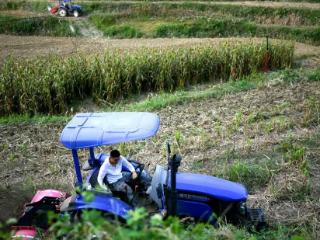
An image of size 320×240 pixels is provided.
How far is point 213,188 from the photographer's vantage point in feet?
18.5

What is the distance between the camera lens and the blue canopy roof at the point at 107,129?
197 inches

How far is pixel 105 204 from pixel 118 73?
23.5 ft

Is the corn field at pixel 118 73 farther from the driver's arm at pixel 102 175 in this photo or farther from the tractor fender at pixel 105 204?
the tractor fender at pixel 105 204

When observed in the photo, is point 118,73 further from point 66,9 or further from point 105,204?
point 66,9

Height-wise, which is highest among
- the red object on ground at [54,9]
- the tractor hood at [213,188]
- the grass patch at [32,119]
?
the tractor hood at [213,188]

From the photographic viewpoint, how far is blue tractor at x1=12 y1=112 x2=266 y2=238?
504 cm

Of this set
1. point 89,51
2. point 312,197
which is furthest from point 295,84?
point 89,51

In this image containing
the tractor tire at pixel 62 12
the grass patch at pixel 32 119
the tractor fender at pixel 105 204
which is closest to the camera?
the tractor fender at pixel 105 204

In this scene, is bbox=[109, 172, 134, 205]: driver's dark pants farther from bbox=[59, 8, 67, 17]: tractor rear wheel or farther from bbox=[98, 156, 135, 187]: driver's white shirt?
bbox=[59, 8, 67, 17]: tractor rear wheel

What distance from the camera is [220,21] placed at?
66.0 feet

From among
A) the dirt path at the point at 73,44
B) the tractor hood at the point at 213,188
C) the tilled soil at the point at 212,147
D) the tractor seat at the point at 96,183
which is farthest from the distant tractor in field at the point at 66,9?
the tractor hood at the point at 213,188

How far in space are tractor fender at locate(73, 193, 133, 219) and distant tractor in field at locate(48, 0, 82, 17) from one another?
60.2ft

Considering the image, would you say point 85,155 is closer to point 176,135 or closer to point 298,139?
point 176,135

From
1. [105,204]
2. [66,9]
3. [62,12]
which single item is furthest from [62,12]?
[105,204]
